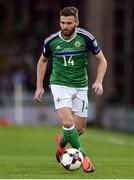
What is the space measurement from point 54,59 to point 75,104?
2.48ft

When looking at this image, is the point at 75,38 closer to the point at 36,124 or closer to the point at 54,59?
the point at 54,59

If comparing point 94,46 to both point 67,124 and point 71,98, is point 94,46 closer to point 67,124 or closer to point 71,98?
point 71,98

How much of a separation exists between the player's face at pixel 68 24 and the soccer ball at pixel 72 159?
68.5 inches

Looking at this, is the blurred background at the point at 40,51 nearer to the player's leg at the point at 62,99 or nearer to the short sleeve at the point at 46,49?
the short sleeve at the point at 46,49

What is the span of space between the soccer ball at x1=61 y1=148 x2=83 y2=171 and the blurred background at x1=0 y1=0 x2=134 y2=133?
→ 22.3 meters

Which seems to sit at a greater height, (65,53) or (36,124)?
(65,53)

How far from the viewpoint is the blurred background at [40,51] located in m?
36.8

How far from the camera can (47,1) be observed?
3928 centimetres

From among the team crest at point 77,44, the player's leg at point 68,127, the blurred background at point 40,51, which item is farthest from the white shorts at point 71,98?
the blurred background at point 40,51

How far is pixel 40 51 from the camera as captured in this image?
3766cm

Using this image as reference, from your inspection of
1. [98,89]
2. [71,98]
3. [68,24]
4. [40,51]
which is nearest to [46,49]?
[68,24]

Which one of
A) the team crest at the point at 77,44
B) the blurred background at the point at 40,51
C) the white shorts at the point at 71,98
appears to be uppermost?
the team crest at the point at 77,44

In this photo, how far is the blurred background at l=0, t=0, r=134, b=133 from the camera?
121ft

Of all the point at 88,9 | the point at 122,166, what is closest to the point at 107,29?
the point at 88,9
